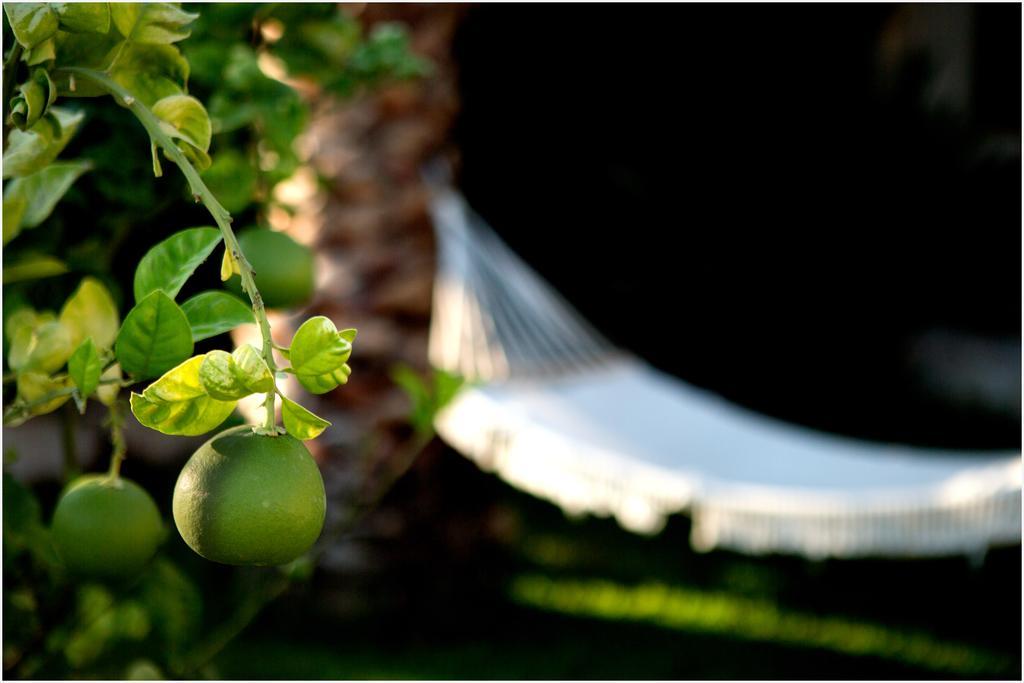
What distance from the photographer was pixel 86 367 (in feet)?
1.43

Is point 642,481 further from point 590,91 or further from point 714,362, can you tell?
point 590,91

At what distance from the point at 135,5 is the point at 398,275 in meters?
1.68

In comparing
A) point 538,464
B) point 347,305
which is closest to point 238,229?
point 538,464

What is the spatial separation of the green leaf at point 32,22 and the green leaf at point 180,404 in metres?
0.15

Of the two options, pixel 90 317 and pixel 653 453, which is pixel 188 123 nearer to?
pixel 90 317

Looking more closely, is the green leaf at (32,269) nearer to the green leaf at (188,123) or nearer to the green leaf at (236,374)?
the green leaf at (188,123)

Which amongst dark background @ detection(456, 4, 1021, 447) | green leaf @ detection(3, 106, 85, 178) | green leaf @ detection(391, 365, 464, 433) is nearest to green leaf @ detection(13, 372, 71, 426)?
green leaf @ detection(3, 106, 85, 178)

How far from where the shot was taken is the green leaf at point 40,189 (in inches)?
20.8

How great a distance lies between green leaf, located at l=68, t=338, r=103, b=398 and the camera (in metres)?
0.44

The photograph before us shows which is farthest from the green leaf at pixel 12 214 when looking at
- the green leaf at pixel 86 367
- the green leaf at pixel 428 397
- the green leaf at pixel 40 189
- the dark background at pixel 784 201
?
the dark background at pixel 784 201

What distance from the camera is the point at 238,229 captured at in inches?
30.5

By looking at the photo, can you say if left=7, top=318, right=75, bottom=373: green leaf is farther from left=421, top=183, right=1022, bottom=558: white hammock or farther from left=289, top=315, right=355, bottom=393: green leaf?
left=421, top=183, right=1022, bottom=558: white hammock

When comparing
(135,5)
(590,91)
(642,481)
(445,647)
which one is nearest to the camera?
(135,5)

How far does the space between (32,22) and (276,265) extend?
9.8 inches
